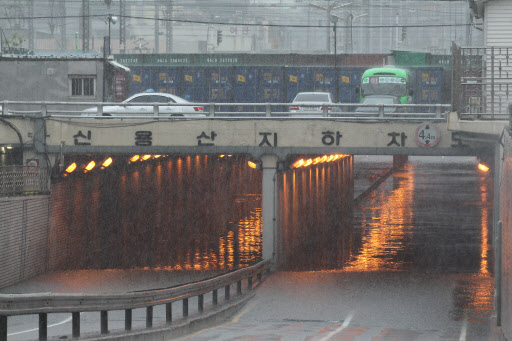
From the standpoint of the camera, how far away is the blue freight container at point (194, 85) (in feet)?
167

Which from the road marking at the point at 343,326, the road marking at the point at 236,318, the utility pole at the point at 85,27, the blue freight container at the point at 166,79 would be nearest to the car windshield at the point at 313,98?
the blue freight container at the point at 166,79

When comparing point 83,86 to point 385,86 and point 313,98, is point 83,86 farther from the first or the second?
point 385,86

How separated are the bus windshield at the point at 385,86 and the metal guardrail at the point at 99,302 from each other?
2570 centimetres

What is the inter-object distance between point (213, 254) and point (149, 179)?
7.21 metres

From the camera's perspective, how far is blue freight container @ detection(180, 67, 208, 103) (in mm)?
50844

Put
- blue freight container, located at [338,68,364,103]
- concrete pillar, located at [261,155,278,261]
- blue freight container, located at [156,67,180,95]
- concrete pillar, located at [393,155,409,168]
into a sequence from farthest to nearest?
concrete pillar, located at [393,155,409,168], blue freight container, located at [156,67,180,95], blue freight container, located at [338,68,364,103], concrete pillar, located at [261,155,278,261]

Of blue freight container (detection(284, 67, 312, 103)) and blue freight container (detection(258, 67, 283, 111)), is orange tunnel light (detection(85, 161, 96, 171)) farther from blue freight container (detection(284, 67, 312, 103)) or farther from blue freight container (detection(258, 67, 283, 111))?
blue freight container (detection(284, 67, 312, 103))

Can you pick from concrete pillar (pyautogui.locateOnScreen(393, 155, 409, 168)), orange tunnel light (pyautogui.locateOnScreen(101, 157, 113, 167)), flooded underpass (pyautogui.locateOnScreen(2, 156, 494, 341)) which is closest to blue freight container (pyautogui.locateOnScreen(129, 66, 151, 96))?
flooded underpass (pyautogui.locateOnScreen(2, 156, 494, 341))

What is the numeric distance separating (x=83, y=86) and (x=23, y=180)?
11015 millimetres

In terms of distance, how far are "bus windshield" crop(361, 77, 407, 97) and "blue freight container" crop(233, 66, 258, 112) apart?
8264 millimetres

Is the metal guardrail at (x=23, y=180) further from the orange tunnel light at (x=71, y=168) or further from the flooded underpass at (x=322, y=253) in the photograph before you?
the flooded underpass at (x=322, y=253)

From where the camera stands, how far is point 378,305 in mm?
20594

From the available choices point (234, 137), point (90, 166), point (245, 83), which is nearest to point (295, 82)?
point (245, 83)

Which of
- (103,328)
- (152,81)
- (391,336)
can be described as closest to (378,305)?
(391,336)
